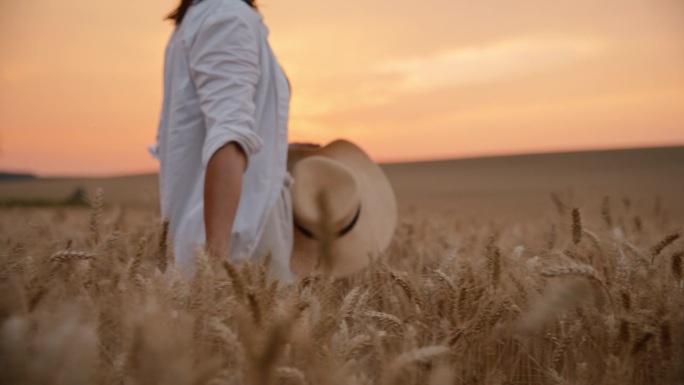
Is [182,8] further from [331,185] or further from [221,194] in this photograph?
[331,185]

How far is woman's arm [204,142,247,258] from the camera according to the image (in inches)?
80.0

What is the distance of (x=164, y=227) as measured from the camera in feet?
5.14

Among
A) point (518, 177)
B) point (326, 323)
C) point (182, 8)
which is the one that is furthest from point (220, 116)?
point (518, 177)

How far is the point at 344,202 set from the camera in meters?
2.93

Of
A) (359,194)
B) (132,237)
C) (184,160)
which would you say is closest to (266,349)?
(184,160)

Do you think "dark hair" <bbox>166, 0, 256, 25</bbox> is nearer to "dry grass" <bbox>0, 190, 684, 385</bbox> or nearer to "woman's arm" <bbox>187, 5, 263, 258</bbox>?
"woman's arm" <bbox>187, 5, 263, 258</bbox>

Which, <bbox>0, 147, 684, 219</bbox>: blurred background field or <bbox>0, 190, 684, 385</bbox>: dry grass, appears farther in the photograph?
<bbox>0, 147, 684, 219</bbox>: blurred background field

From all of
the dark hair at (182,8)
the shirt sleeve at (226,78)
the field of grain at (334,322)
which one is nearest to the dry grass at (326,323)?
the field of grain at (334,322)

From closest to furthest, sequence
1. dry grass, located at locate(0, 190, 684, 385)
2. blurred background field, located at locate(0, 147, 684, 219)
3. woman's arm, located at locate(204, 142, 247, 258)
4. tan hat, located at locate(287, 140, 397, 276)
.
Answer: dry grass, located at locate(0, 190, 684, 385)
woman's arm, located at locate(204, 142, 247, 258)
tan hat, located at locate(287, 140, 397, 276)
blurred background field, located at locate(0, 147, 684, 219)

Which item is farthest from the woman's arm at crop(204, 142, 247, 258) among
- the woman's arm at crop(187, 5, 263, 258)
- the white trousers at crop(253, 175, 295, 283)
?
the white trousers at crop(253, 175, 295, 283)

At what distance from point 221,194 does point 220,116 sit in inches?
8.4

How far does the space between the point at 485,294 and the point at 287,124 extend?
3.73 feet

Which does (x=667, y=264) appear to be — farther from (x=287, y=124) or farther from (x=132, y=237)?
(x=132, y=237)

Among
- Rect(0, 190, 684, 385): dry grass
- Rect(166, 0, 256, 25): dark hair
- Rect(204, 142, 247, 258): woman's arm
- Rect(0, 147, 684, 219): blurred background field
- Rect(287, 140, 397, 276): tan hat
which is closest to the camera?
Rect(0, 190, 684, 385): dry grass
